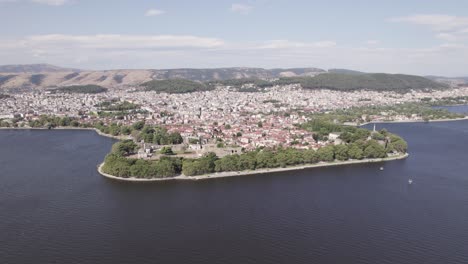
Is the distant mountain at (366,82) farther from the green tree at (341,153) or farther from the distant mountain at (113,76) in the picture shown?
the green tree at (341,153)

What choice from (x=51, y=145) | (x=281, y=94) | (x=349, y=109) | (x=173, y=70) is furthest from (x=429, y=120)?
(x=173, y=70)

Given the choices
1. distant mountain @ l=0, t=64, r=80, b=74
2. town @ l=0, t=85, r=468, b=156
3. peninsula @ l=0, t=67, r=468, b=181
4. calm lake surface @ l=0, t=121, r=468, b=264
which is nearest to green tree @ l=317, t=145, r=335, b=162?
peninsula @ l=0, t=67, r=468, b=181

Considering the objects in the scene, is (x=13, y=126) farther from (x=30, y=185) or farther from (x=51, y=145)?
(x=30, y=185)

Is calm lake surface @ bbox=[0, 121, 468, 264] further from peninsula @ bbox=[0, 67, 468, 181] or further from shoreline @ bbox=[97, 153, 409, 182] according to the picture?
peninsula @ bbox=[0, 67, 468, 181]

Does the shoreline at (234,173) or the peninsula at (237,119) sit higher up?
the peninsula at (237,119)
